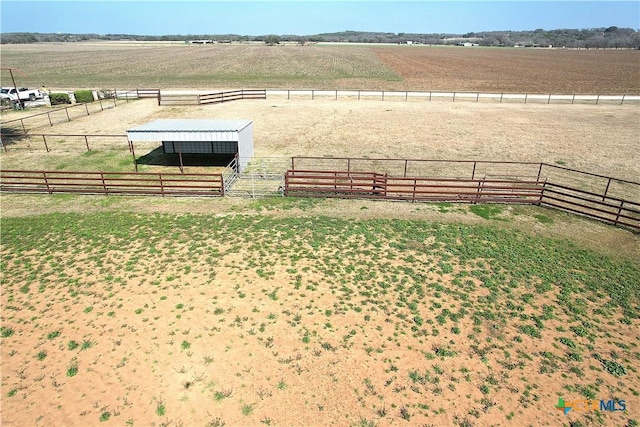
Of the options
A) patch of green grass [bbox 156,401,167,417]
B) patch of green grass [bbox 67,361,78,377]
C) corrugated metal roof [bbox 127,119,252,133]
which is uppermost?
corrugated metal roof [bbox 127,119,252,133]

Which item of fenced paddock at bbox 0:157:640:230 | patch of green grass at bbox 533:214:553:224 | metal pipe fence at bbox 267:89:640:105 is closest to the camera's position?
patch of green grass at bbox 533:214:553:224

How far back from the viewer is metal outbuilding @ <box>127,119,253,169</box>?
1945 cm

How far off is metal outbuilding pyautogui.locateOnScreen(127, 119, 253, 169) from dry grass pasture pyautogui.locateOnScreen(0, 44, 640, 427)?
395 centimetres

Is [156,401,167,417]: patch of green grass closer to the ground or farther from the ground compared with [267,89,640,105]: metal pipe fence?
closer to the ground

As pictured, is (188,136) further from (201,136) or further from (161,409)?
(161,409)

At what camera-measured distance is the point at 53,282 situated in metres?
11.1

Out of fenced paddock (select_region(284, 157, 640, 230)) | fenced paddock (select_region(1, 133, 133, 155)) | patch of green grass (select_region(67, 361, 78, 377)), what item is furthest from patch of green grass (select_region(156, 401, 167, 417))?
fenced paddock (select_region(1, 133, 133, 155))

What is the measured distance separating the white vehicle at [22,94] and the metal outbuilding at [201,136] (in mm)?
27056

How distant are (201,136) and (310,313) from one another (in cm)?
1296

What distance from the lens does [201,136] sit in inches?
769

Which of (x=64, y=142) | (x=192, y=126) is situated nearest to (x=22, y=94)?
(x=64, y=142)

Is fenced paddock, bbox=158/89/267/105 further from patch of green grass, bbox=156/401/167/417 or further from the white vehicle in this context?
patch of green grass, bbox=156/401/167/417

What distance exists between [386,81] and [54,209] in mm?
50596

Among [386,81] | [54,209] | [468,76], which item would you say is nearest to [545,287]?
[54,209]
